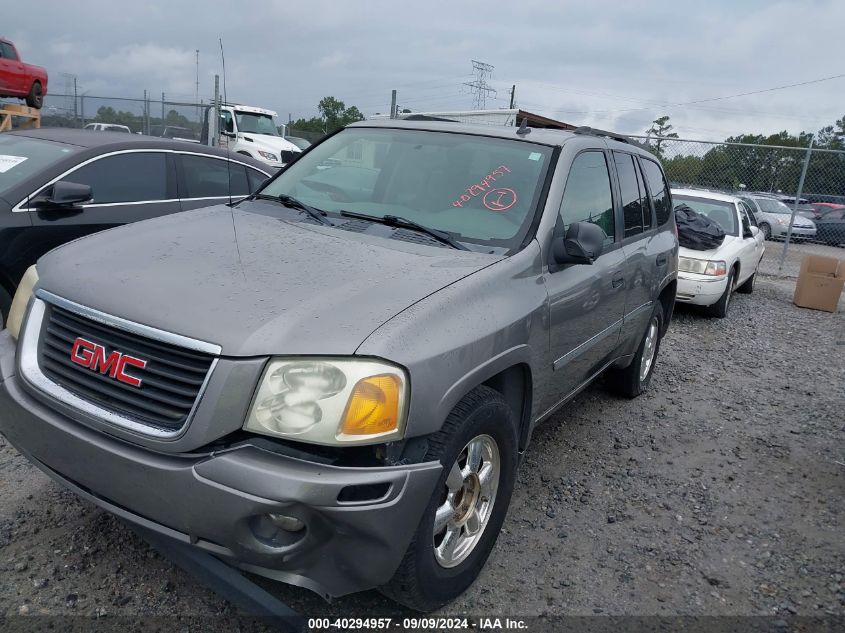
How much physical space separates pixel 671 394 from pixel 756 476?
58.8 inches

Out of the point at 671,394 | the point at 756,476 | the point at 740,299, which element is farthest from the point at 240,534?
the point at 740,299

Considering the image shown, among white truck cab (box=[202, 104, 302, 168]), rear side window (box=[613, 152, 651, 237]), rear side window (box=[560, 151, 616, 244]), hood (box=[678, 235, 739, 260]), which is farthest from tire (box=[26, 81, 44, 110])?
rear side window (box=[560, 151, 616, 244])

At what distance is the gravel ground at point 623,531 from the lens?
265 centimetres

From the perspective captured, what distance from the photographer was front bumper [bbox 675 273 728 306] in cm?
849

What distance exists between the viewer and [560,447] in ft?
14.2

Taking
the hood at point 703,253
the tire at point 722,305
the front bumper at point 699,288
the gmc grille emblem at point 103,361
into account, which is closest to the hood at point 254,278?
the gmc grille emblem at point 103,361

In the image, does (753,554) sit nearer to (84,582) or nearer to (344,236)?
(344,236)

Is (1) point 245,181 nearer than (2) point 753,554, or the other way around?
(2) point 753,554

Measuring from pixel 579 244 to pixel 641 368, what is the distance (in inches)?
102

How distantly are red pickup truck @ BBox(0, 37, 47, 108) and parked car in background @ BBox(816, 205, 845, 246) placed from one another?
22.8 metres

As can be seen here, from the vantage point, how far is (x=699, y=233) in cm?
881

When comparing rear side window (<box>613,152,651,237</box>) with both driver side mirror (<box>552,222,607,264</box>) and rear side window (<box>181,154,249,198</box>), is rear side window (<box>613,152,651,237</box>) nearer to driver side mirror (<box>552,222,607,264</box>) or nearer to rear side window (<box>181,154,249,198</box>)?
driver side mirror (<box>552,222,607,264</box>)

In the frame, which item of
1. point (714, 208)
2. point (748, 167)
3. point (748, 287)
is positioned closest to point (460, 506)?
point (714, 208)

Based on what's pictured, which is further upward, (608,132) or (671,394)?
(608,132)
